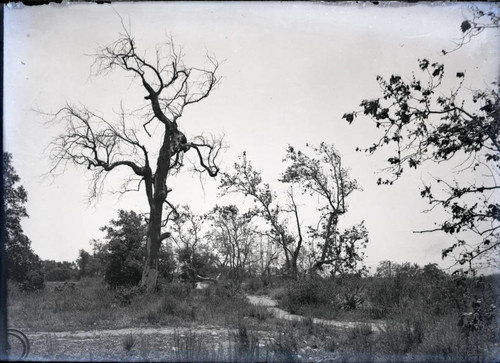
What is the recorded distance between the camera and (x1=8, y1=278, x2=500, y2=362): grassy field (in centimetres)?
629

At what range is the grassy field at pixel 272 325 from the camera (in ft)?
20.6

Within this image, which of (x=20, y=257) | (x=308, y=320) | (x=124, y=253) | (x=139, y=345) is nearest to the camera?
(x=139, y=345)

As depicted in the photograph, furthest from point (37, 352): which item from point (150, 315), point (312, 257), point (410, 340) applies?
point (312, 257)

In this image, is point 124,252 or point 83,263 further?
point 83,263

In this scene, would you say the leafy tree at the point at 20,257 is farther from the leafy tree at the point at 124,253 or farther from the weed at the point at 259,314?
the weed at the point at 259,314

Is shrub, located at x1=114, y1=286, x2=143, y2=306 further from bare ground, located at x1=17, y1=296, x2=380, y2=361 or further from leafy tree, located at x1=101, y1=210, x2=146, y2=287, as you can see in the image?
leafy tree, located at x1=101, y1=210, x2=146, y2=287

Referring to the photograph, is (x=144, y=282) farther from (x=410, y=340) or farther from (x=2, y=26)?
(x=2, y=26)

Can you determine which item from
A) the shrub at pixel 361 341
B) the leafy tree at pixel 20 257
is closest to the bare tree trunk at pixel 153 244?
the leafy tree at pixel 20 257

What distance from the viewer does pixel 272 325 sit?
35.3 ft

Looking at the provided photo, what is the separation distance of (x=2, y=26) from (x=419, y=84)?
16.2 feet

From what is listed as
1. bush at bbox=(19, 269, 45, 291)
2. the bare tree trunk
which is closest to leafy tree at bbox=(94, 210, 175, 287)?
bush at bbox=(19, 269, 45, 291)

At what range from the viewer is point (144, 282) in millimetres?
16234

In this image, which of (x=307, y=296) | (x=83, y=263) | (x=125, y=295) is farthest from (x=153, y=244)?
(x=83, y=263)

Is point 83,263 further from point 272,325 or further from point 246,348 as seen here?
point 246,348
